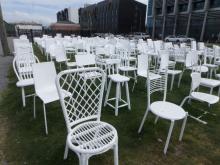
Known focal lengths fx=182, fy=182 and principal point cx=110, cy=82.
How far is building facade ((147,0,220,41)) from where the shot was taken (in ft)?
88.3

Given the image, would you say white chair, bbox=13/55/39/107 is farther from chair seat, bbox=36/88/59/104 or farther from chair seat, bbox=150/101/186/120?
chair seat, bbox=150/101/186/120

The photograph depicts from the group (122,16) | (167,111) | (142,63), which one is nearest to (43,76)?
(167,111)

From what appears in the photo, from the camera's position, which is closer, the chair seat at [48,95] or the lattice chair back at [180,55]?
the chair seat at [48,95]

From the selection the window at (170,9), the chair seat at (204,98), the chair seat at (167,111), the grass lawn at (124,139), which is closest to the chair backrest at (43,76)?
the grass lawn at (124,139)

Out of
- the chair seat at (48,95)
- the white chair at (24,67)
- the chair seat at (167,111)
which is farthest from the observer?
the white chair at (24,67)

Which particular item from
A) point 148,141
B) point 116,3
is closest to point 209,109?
point 148,141

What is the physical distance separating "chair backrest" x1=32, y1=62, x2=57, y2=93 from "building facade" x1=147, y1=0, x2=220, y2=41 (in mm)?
27623

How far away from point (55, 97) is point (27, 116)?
0.95 metres

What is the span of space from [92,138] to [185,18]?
35.4m

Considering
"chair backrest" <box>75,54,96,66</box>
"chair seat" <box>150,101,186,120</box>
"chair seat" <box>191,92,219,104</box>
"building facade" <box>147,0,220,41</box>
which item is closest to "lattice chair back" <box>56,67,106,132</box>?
"chair seat" <box>150,101,186,120</box>

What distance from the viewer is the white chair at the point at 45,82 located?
2.57m

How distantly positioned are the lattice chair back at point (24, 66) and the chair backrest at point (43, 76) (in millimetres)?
1051

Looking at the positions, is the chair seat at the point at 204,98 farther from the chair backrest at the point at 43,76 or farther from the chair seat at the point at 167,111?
the chair backrest at the point at 43,76

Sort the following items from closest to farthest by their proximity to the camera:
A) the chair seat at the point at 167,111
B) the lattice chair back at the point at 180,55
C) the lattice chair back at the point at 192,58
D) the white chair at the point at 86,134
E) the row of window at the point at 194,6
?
the white chair at the point at 86,134
the chair seat at the point at 167,111
the lattice chair back at the point at 192,58
the lattice chair back at the point at 180,55
the row of window at the point at 194,6
